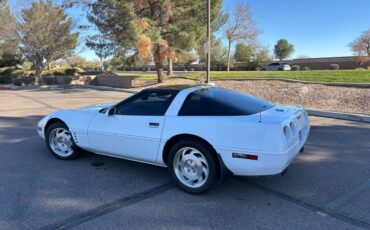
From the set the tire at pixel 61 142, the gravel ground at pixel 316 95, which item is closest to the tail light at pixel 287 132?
the tire at pixel 61 142

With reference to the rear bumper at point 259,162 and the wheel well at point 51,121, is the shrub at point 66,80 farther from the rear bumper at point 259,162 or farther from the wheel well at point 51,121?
the rear bumper at point 259,162

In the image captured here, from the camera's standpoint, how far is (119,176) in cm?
435

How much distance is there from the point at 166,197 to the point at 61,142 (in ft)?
7.94

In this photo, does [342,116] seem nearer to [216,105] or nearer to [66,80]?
[216,105]

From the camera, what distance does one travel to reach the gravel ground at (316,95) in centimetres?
1004

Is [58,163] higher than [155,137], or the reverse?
Answer: [155,137]

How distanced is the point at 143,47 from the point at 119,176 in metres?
12.6

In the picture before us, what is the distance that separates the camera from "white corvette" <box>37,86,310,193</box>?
133 inches

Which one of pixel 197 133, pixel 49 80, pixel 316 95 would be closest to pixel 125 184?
pixel 197 133

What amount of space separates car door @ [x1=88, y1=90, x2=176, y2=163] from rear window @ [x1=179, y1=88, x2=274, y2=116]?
31 cm

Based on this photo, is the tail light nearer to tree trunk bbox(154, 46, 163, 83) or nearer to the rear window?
the rear window

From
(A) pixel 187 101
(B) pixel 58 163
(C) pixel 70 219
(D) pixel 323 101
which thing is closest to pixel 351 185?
(A) pixel 187 101

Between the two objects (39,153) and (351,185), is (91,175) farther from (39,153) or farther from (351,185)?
(351,185)

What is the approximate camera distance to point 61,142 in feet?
16.7
